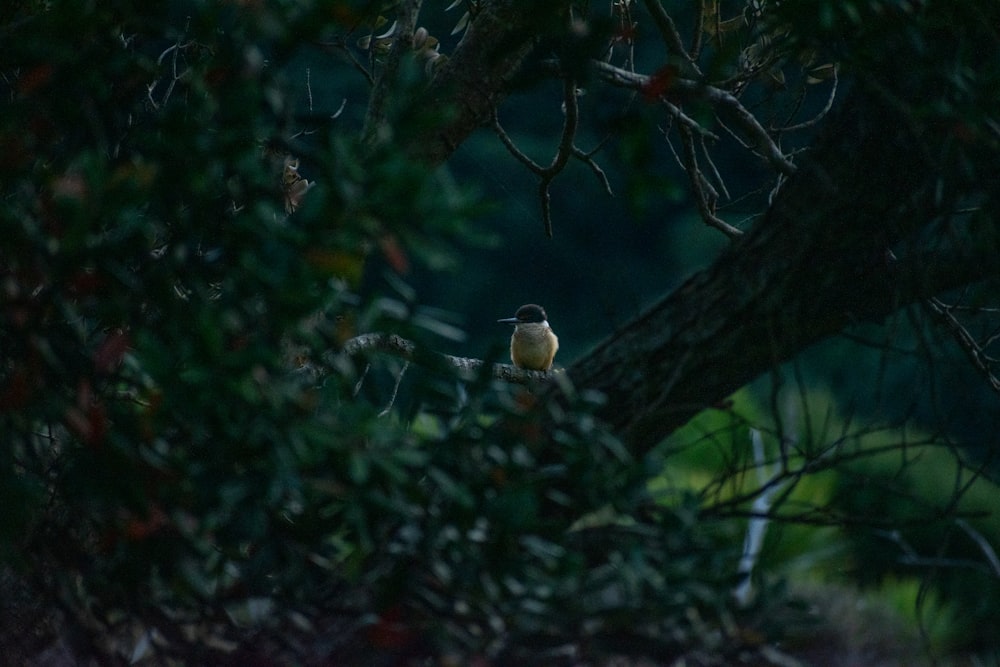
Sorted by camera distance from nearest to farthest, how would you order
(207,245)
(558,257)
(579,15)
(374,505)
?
(374,505) < (207,245) < (579,15) < (558,257)

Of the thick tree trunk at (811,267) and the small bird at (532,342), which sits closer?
the thick tree trunk at (811,267)

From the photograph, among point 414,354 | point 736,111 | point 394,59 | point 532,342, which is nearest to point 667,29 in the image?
point 736,111

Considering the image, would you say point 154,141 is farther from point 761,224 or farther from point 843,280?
point 843,280

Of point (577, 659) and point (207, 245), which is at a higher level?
point (207, 245)

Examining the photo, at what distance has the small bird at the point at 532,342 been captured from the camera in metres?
6.09

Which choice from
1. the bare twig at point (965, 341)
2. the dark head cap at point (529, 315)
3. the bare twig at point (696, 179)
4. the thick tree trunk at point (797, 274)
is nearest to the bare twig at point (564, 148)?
the bare twig at point (696, 179)

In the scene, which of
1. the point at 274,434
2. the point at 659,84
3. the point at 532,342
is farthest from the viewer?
the point at 532,342

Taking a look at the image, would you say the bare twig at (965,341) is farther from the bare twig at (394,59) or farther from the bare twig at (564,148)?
the bare twig at (394,59)

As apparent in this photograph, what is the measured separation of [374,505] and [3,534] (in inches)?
17.2

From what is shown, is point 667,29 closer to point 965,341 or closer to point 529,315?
point 965,341

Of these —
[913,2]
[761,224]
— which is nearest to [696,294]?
[761,224]

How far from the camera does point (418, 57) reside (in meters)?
3.00

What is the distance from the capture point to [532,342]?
20.1 ft

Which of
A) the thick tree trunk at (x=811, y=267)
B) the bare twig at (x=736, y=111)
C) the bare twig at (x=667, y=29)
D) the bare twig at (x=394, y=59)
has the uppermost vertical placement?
the bare twig at (x=394, y=59)
